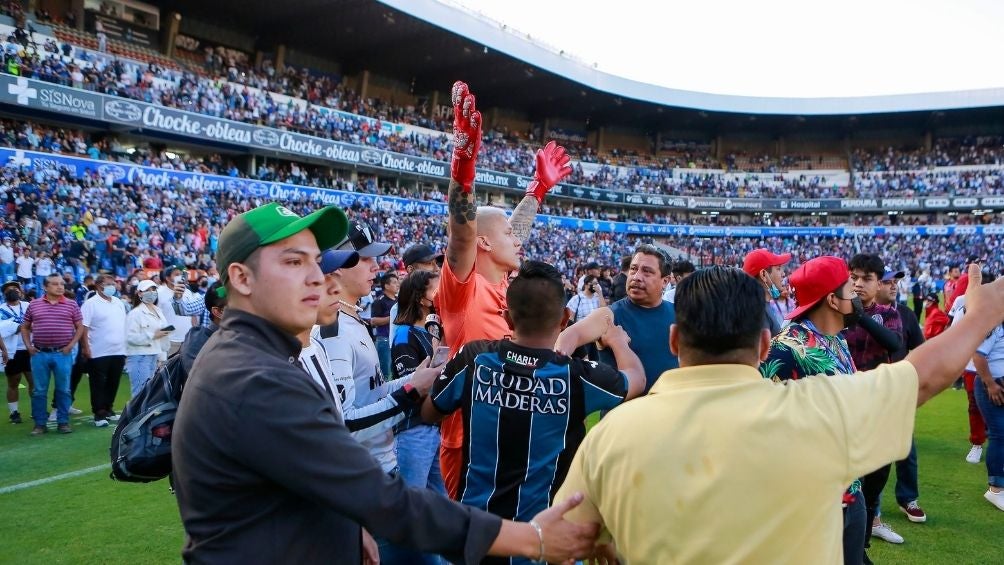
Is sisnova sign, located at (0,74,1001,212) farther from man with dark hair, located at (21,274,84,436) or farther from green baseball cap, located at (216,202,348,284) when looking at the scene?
green baseball cap, located at (216,202,348,284)

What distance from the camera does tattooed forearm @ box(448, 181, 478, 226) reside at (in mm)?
2938

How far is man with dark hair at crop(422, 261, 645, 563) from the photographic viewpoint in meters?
2.28

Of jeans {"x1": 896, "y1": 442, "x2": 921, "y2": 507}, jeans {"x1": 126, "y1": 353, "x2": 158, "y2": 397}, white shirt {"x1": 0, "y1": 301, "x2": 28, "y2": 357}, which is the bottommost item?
jeans {"x1": 126, "y1": 353, "x2": 158, "y2": 397}

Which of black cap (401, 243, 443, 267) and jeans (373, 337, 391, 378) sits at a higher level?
black cap (401, 243, 443, 267)

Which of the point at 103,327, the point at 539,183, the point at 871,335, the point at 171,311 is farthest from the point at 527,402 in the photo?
the point at 171,311

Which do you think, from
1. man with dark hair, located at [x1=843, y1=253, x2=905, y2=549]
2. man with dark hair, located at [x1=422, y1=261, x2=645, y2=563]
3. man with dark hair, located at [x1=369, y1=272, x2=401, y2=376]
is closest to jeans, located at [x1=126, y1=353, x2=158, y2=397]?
man with dark hair, located at [x1=369, y1=272, x2=401, y2=376]

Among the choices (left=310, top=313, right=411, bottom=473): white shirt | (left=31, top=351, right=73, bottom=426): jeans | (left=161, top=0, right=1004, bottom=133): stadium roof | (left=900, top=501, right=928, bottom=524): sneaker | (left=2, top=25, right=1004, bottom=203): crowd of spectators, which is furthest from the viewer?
(left=161, top=0, right=1004, bottom=133): stadium roof

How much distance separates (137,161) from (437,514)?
24.4 m

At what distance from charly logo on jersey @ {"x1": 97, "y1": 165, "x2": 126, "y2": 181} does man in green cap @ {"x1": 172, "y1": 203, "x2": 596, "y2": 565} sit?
21391mm

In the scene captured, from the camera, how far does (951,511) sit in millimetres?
4984

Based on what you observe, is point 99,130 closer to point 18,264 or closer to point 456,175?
point 18,264

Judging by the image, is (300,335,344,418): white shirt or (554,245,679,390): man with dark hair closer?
(300,335,344,418): white shirt

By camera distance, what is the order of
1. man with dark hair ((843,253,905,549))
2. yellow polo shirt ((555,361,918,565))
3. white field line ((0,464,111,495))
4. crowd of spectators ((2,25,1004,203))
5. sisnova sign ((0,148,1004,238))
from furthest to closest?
crowd of spectators ((2,25,1004,203))
sisnova sign ((0,148,1004,238))
white field line ((0,464,111,495))
man with dark hair ((843,253,905,549))
yellow polo shirt ((555,361,918,565))

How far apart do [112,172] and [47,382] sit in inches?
576
